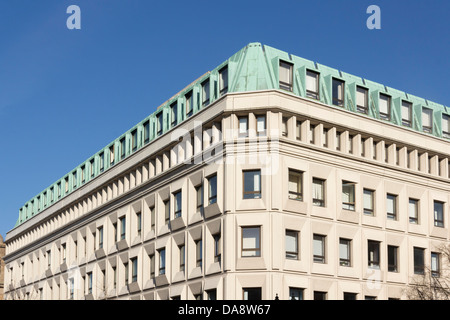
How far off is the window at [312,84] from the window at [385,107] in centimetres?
637

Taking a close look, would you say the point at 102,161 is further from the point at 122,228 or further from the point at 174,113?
the point at 174,113

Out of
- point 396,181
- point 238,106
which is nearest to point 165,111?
point 238,106

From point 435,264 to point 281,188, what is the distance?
52.7 ft

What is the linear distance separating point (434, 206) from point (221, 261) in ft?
63.1

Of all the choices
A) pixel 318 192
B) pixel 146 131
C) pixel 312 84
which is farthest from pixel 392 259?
pixel 146 131

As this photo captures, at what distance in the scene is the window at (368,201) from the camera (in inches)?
2117

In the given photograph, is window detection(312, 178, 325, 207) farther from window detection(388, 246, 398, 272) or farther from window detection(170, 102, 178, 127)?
window detection(170, 102, 178, 127)

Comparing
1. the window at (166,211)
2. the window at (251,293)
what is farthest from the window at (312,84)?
the window at (166,211)

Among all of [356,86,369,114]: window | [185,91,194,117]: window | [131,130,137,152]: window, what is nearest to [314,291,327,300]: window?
[356,86,369,114]: window

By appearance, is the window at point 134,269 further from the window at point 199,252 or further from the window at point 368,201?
the window at point 368,201

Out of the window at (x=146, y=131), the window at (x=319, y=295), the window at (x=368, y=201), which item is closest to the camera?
the window at (x=319, y=295)

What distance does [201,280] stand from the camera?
2005 inches

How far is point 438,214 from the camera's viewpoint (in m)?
58.5

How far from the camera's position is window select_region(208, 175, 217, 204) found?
167ft
